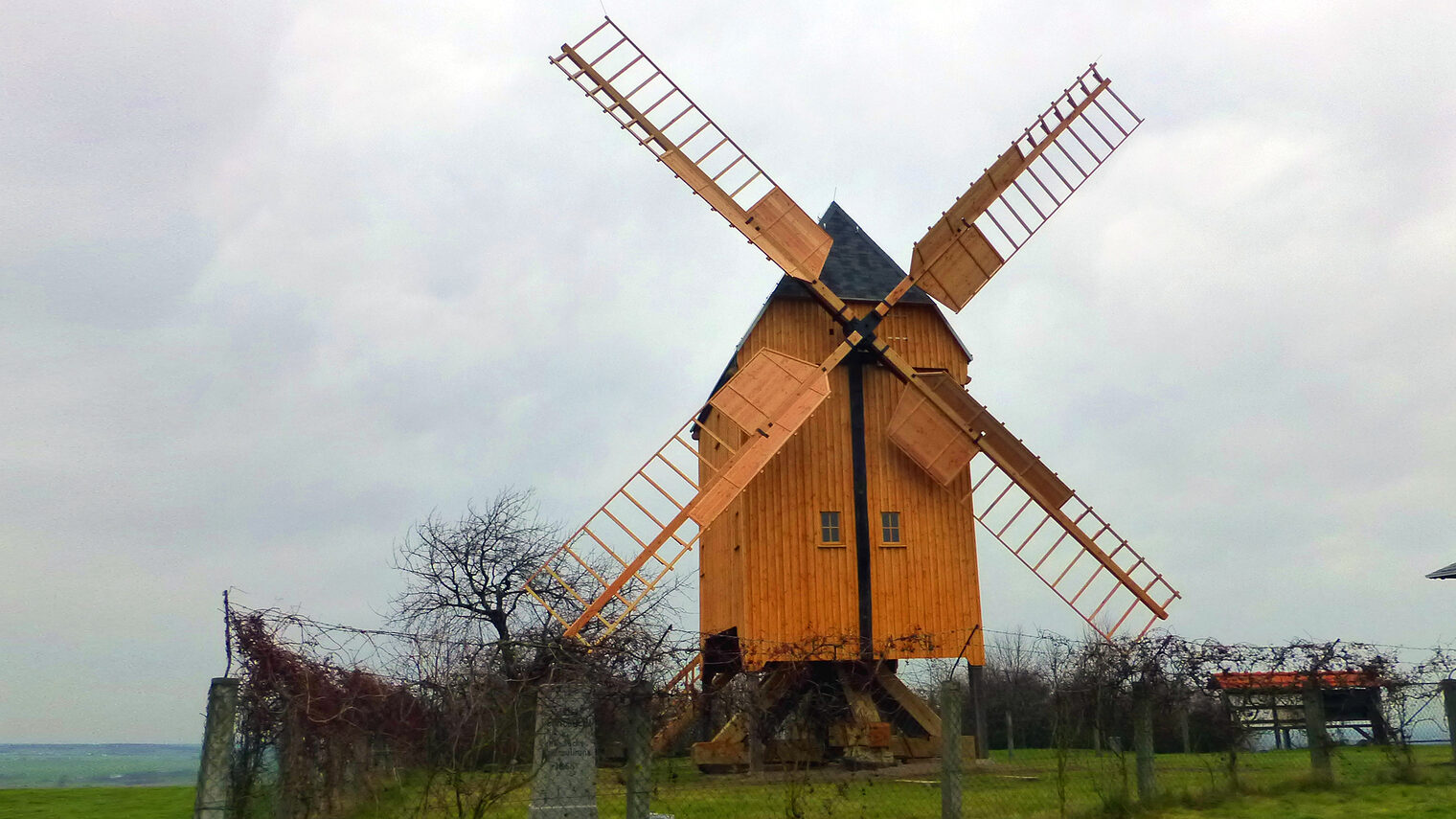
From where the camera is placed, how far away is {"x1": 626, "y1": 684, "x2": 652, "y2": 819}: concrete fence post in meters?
8.24

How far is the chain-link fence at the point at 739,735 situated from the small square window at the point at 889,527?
258 cm

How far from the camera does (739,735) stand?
48.9 feet

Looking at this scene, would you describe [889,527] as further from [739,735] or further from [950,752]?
[950,752]

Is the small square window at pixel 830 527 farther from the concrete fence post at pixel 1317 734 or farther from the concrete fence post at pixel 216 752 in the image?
the concrete fence post at pixel 216 752

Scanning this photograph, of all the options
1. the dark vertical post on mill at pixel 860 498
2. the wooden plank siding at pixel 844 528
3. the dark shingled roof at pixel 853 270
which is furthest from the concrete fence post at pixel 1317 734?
the dark shingled roof at pixel 853 270

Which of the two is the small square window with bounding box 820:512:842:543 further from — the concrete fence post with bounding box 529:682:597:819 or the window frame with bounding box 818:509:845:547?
the concrete fence post with bounding box 529:682:597:819

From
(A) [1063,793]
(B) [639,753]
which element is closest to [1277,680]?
(A) [1063,793]

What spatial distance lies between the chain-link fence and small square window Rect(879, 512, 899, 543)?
102 inches

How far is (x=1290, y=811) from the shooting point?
10.9m

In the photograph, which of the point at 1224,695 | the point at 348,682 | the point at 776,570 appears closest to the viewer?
the point at 348,682

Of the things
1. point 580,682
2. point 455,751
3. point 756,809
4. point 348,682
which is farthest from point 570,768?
point 756,809

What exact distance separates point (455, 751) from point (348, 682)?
130cm

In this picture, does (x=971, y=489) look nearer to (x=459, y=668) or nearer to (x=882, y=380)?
(x=882, y=380)

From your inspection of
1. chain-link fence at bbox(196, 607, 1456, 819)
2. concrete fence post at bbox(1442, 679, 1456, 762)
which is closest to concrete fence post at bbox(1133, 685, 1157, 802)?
chain-link fence at bbox(196, 607, 1456, 819)
